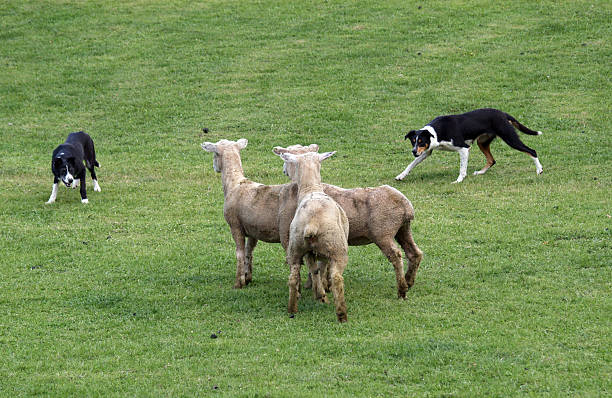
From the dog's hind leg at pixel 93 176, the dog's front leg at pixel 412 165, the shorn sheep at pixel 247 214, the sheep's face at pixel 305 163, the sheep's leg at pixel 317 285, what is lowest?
the dog's front leg at pixel 412 165

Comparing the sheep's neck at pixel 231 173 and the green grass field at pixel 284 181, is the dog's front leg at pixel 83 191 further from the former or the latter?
the sheep's neck at pixel 231 173

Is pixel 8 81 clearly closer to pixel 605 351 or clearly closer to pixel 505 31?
pixel 505 31

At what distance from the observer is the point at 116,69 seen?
2923 centimetres

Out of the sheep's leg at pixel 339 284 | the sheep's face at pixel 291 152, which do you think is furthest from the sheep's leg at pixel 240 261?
the sheep's leg at pixel 339 284

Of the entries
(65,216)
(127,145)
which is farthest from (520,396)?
(127,145)

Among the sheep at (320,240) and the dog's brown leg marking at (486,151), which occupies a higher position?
the sheep at (320,240)

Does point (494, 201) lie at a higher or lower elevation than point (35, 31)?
lower

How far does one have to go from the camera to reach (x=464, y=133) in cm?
1802

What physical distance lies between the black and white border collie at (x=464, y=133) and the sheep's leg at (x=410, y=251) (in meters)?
7.14

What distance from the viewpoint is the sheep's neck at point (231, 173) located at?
1184 centimetres

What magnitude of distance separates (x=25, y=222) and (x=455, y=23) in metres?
20.6

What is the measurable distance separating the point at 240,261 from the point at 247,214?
702mm

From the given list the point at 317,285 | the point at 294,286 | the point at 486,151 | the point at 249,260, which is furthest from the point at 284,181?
the point at 294,286

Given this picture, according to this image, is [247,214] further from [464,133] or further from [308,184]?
[464,133]
